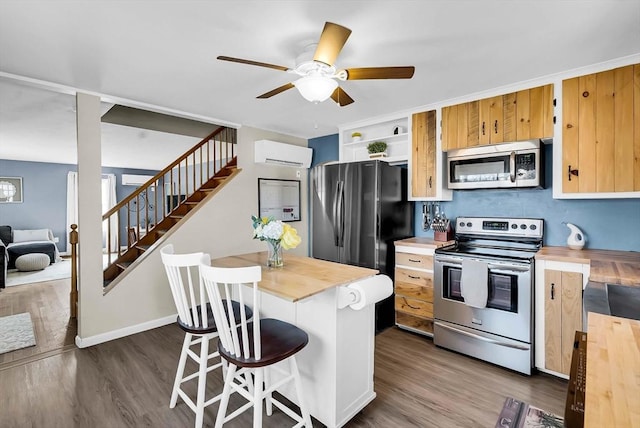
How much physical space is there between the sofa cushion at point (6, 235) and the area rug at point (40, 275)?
681mm

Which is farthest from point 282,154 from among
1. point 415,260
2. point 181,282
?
point 181,282

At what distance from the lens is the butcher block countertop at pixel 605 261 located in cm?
180

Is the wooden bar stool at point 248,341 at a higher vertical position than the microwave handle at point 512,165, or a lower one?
lower

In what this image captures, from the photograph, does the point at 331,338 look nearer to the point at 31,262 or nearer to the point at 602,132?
the point at 602,132

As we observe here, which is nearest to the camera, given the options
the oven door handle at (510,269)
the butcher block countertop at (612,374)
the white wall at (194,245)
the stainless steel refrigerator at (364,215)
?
the butcher block countertop at (612,374)

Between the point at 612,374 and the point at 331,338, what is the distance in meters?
1.29

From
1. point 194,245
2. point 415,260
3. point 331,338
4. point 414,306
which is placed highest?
point 194,245

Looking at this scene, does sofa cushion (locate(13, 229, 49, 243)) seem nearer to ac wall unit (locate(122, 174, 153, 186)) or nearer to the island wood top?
ac wall unit (locate(122, 174, 153, 186))

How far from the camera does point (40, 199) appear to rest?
24.2 ft

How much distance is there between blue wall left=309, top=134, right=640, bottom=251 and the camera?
2.55 meters

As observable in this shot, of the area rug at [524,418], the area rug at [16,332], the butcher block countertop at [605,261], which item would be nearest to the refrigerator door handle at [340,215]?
the butcher block countertop at [605,261]

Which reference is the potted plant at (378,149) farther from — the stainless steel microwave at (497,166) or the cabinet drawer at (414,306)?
the cabinet drawer at (414,306)

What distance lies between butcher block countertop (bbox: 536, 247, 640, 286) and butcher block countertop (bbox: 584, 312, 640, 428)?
104cm

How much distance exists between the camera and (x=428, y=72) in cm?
252
